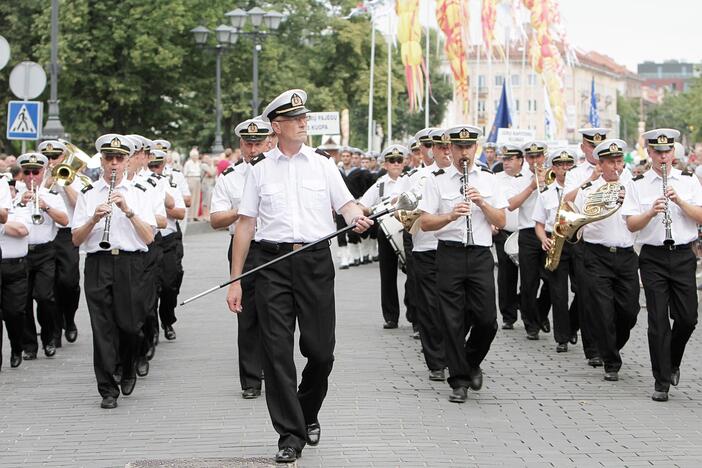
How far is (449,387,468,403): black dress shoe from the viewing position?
32.2ft

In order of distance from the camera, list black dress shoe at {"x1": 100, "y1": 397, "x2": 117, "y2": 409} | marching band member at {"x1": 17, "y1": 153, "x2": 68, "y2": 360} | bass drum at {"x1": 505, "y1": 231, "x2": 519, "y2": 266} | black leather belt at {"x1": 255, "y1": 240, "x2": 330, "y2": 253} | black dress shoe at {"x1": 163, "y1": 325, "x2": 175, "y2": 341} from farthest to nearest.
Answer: bass drum at {"x1": 505, "y1": 231, "x2": 519, "y2": 266}
black dress shoe at {"x1": 163, "y1": 325, "x2": 175, "y2": 341}
marching band member at {"x1": 17, "y1": 153, "x2": 68, "y2": 360}
black dress shoe at {"x1": 100, "y1": 397, "x2": 117, "y2": 409}
black leather belt at {"x1": 255, "y1": 240, "x2": 330, "y2": 253}

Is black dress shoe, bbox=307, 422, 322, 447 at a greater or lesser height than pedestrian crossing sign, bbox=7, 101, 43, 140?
lesser

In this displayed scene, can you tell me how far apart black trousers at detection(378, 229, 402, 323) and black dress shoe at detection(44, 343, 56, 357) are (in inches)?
151

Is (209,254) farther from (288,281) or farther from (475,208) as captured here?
(288,281)

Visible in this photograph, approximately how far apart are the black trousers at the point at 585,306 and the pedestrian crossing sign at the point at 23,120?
34.1ft

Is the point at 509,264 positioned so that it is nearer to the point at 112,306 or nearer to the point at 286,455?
the point at 112,306

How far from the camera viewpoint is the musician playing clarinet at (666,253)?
32.7 ft

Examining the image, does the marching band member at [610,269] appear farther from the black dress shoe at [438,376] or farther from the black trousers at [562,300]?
the black trousers at [562,300]

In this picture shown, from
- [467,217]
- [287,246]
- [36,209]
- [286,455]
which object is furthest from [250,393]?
[36,209]

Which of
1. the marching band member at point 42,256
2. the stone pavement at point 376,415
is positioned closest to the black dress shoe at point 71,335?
the stone pavement at point 376,415

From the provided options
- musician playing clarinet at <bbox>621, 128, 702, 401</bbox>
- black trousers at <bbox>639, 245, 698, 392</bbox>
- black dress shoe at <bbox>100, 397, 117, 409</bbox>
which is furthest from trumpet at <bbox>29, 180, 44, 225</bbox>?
black trousers at <bbox>639, 245, 698, 392</bbox>

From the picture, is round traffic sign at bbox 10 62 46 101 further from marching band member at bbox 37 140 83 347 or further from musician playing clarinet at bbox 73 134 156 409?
musician playing clarinet at bbox 73 134 156 409

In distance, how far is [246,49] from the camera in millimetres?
52531

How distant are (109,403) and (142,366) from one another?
156cm
